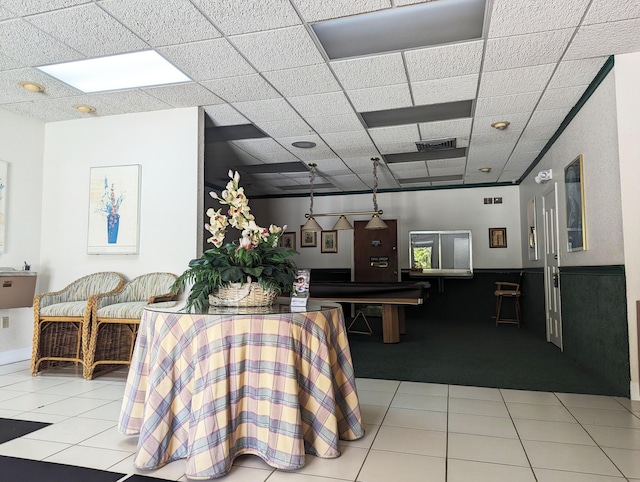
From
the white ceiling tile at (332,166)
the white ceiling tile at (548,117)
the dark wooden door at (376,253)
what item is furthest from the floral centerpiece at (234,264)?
the dark wooden door at (376,253)

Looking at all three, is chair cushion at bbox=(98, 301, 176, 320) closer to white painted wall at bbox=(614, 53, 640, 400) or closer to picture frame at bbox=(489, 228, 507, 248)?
white painted wall at bbox=(614, 53, 640, 400)

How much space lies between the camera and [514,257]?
28.7 feet

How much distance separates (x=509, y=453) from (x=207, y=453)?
63.9 inches

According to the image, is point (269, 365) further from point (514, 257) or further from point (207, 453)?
point (514, 257)

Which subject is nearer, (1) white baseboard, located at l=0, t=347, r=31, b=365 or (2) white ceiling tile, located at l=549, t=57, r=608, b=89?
(2) white ceiling tile, located at l=549, t=57, r=608, b=89

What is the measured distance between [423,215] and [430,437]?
279 inches

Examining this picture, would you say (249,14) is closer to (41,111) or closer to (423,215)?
(41,111)

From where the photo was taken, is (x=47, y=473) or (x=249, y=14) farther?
(x=249, y=14)

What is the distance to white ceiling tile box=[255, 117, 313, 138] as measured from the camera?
5250 millimetres

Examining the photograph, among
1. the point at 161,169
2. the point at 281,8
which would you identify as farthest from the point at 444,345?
the point at 281,8

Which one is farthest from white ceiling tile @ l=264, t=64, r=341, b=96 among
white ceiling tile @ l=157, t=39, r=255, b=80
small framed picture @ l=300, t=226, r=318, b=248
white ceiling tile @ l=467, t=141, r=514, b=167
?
small framed picture @ l=300, t=226, r=318, b=248

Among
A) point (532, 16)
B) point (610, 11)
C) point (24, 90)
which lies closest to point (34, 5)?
point (24, 90)

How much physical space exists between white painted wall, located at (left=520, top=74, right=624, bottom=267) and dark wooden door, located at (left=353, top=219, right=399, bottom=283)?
14.2ft

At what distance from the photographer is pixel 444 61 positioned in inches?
146
